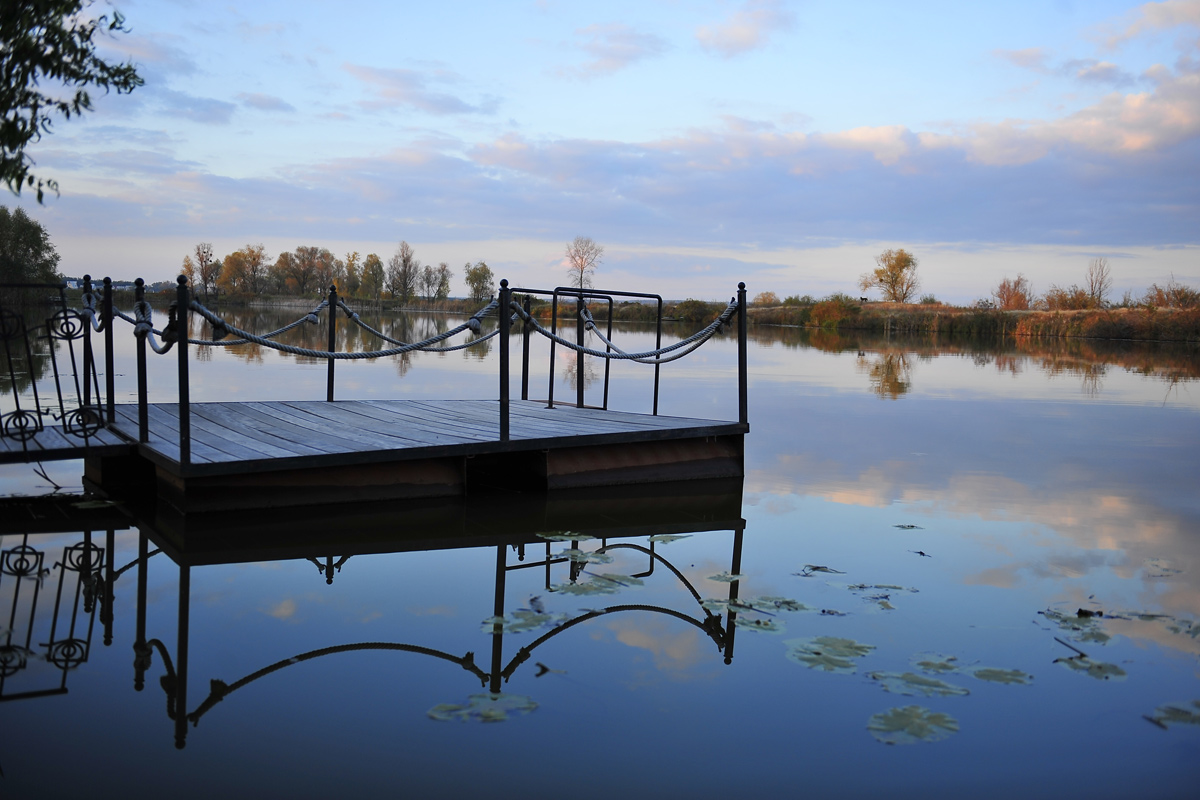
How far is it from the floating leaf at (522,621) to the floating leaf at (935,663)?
151cm

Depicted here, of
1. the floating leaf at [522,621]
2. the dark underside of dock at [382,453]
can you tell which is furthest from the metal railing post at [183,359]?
the floating leaf at [522,621]

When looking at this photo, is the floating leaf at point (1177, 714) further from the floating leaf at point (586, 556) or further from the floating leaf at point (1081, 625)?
the floating leaf at point (586, 556)

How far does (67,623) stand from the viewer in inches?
150

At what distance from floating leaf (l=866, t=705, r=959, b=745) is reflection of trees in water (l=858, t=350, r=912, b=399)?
12.2 meters

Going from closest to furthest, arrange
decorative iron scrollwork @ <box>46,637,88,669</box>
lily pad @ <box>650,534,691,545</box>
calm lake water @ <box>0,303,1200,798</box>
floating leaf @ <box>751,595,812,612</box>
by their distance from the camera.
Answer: calm lake water @ <box>0,303,1200,798</box>
decorative iron scrollwork @ <box>46,637,88,669</box>
floating leaf @ <box>751,595,812,612</box>
lily pad @ <box>650,534,691,545</box>

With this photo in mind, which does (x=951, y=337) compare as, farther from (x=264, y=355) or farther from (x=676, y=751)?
(x=676, y=751)

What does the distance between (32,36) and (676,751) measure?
29.8 ft

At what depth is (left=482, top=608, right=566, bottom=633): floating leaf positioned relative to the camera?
12.7 ft

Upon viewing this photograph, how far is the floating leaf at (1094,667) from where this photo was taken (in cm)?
350

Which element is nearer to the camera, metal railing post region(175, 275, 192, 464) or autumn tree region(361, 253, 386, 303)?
metal railing post region(175, 275, 192, 464)

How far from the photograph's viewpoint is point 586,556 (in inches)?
203

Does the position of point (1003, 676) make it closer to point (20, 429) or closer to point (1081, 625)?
point (1081, 625)

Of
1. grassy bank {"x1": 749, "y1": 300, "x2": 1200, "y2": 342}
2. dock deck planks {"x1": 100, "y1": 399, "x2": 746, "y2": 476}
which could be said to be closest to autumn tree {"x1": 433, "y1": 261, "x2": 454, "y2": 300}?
grassy bank {"x1": 749, "y1": 300, "x2": 1200, "y2": 342}

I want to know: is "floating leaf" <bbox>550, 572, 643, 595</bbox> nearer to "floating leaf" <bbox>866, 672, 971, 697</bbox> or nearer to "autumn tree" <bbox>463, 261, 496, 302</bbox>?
"floating leaf" <bbox>866, 672, 971, 697</bbox>
